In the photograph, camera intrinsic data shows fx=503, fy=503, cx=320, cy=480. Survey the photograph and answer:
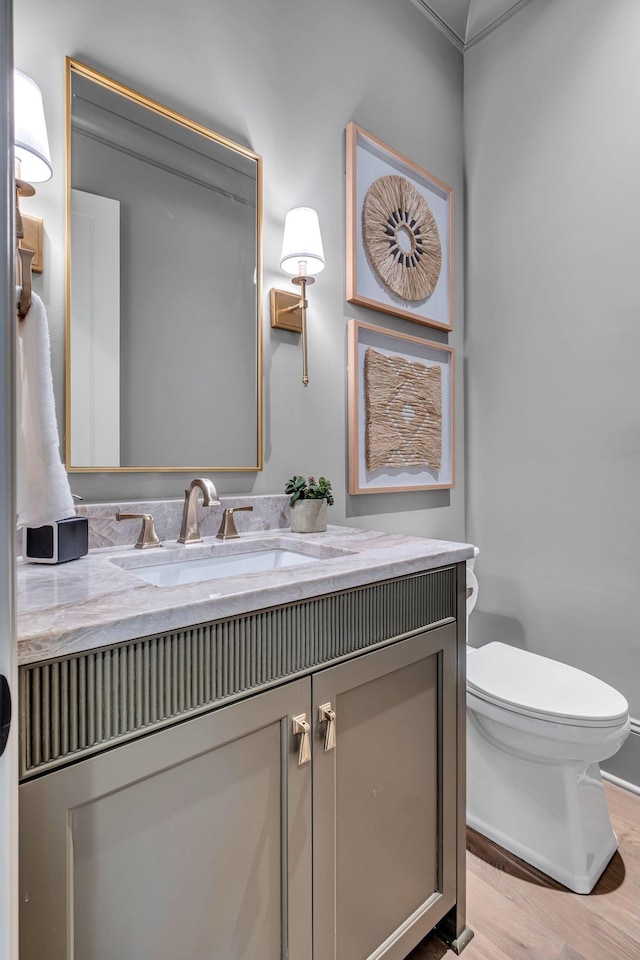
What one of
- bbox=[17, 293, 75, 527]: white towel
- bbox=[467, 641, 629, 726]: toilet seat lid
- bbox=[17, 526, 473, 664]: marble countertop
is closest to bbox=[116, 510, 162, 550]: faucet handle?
bbox=[17, 526, 473, 664]: marble countertop

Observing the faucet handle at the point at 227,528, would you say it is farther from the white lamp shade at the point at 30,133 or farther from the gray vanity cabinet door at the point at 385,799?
the white lamp shade at the point at 30,133

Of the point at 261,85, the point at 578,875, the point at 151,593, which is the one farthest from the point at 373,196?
the point at 578,875

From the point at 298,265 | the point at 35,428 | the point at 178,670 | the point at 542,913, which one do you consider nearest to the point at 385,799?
the point at 178,670

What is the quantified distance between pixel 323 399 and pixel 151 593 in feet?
3.53

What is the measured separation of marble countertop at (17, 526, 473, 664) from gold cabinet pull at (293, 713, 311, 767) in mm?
203

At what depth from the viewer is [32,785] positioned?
0.57 m

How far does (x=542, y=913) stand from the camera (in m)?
1.26

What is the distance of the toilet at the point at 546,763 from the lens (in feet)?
4.27

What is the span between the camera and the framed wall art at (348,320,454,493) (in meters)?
1.77

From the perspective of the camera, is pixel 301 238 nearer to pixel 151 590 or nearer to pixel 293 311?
pixel 293 311

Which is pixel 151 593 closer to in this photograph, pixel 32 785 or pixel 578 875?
pixel 32 785

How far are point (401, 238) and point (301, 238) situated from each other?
644 mm

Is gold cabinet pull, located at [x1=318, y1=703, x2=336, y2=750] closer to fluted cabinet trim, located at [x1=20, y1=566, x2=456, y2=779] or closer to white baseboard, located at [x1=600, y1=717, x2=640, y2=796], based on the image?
fluted cabinet trim, located at [x1=20, y1=566, x2=456, y2=779]

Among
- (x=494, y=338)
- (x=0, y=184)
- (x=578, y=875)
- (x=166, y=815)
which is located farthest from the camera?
(x=494, y=338)
